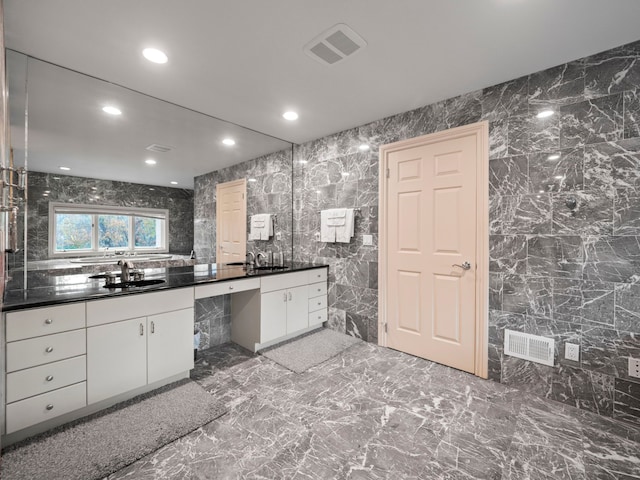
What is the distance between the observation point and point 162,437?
164 centimetres

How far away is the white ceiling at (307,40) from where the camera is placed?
1546mm

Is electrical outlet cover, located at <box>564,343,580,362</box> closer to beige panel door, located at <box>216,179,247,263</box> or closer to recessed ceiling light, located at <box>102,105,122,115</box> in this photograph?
beige panel door, located at <box>216,179,247,263</box>

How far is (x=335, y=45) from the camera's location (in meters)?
1.84

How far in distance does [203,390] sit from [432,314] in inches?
80.8

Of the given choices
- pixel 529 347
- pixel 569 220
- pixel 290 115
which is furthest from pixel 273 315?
pixel 569 220

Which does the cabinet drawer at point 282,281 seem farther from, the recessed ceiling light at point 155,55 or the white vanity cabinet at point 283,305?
the recessed ceiling light at point 155,55

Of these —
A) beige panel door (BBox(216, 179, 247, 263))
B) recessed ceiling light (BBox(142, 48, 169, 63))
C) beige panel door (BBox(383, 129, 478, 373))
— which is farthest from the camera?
beige panel door (BBox(216, 179, 247, 263))

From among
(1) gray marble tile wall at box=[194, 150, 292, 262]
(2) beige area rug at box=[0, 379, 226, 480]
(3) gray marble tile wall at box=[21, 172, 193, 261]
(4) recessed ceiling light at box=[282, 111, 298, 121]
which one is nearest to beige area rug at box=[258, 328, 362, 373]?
(2) beige area rug at box=[0, 379, 226, 480]

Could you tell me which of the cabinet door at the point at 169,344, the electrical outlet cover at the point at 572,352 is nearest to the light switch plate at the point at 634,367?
the electrical outlet cover at the point at 572,352

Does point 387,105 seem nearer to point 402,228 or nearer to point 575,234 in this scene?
point 402,228

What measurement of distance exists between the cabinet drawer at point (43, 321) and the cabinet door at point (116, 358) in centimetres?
12

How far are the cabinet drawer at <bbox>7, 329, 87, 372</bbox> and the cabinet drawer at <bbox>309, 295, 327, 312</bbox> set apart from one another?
208 centimetres

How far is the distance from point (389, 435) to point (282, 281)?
1.72m

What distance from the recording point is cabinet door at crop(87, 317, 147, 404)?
1.80m
